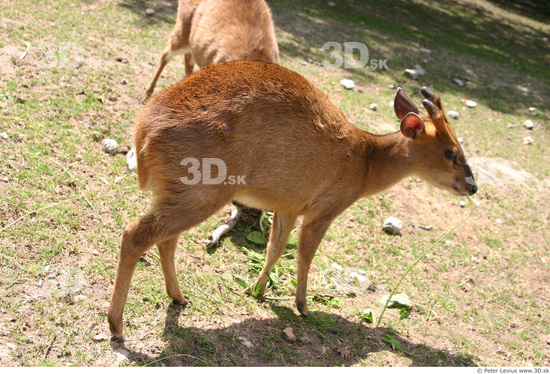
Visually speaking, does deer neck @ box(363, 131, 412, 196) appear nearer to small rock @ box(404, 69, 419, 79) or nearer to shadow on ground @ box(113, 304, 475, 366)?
shadow on ground @ box(113, 304, 475, 366)

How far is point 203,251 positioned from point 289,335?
1.05 m

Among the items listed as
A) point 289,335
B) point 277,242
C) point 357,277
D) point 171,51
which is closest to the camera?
point 289,335

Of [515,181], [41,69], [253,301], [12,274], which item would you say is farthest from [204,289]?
[515,181]

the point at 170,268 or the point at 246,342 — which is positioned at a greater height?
the point at 170,268

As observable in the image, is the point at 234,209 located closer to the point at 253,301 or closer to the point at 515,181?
the point at 253,301

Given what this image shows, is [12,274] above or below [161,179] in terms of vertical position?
below

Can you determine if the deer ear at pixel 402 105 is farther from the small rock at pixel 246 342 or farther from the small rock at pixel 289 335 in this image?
the small rock at pixel 246 342

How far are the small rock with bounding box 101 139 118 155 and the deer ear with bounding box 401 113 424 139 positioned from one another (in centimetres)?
262

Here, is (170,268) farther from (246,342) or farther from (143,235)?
(246,342)

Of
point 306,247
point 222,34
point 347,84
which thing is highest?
point 222,34

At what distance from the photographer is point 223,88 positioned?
128 inches

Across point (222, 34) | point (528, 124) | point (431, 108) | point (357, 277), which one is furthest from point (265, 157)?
point (528, 124)

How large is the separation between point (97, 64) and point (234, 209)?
9.16ft

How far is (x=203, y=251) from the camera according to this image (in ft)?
13.8
